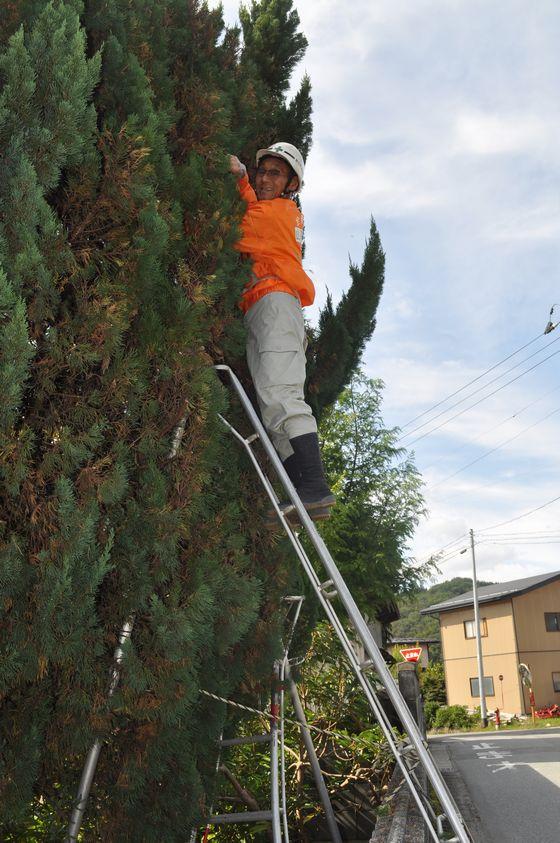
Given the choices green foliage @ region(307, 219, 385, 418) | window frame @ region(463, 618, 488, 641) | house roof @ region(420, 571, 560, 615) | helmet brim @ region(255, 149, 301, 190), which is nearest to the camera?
helmet brim @ region(255, 149, 301, 190)

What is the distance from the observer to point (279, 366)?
12.8 feet

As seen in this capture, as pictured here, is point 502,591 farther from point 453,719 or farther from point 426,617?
point 426,617

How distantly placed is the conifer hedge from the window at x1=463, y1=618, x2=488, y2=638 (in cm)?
4391

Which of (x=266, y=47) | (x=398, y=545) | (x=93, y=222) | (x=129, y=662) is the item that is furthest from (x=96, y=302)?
(x=398, y=545)

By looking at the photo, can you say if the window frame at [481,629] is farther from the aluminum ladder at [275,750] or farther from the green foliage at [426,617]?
the green foliage at [426,617]

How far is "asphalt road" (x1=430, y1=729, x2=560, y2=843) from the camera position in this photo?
19.9 ft

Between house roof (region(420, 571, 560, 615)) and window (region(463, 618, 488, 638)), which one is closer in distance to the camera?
house roof (region(420, 571, 560, 615))

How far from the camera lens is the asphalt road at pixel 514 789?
607 cm

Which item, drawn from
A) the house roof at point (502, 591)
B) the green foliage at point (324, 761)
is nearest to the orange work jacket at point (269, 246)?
the green foliage at point (324, 761)

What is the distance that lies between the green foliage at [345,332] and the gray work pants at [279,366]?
1.18 metres

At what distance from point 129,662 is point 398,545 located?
753 inches

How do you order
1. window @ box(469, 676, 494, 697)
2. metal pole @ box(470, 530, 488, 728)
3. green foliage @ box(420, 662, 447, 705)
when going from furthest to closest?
green foliage @ box(420, 662, 447, 705) < window @ box(469, 676, 494, 697) < metal pole @ box(470, 530, 488, 728)

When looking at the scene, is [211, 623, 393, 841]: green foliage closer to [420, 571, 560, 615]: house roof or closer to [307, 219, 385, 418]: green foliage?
[307, 219, 385, 418]: green foliage

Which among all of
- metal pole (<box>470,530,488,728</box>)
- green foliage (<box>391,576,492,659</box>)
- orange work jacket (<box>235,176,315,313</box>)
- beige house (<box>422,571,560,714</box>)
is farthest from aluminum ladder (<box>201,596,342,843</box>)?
green foliage (<box>391,576,492,659</box>)
